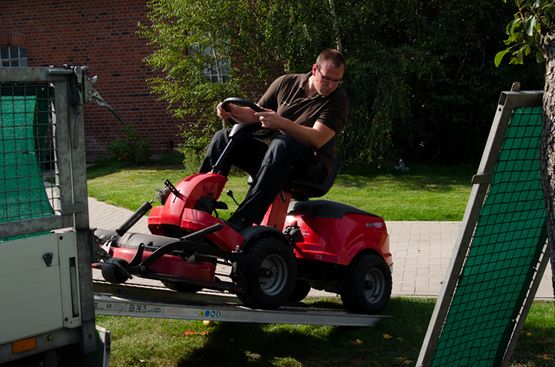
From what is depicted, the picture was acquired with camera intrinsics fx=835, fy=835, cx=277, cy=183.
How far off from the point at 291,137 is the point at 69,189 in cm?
194

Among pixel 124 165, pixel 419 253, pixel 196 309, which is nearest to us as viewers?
pixel 196 309

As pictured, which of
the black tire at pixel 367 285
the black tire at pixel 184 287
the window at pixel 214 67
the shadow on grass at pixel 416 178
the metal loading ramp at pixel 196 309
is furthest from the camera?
the window at pixel 214 67

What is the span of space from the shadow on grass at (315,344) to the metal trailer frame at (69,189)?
65.4 inches

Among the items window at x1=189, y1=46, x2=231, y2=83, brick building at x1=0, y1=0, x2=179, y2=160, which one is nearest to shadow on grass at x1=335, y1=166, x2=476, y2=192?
window at x1=189, y1=46, x2=231, y2=83

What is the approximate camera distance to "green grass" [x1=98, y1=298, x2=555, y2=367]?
5598 millimetres

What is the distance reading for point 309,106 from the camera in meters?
6.05

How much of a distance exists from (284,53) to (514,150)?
38.8 feet

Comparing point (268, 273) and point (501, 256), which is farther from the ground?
point (501, 256)

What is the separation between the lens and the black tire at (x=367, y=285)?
6113mm

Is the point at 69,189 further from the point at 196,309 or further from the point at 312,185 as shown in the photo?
the point at 312,185

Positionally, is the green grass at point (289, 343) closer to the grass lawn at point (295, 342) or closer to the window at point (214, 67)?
the grass lawn at point (295, 342)

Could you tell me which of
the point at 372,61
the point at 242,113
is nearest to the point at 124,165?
the point at 372,61

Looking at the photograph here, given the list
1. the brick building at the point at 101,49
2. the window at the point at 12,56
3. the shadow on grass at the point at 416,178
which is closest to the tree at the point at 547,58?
the shadow on grass at the point at 416,178

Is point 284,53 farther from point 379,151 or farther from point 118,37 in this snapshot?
point 118,37
